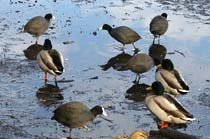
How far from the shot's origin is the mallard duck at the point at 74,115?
985cm

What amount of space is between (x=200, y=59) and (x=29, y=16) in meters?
6.47

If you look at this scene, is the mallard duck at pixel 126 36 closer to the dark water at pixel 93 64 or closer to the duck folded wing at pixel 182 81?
the dark water at pixel 93 64

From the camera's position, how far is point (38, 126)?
1031 cm

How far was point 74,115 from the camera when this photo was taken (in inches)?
389

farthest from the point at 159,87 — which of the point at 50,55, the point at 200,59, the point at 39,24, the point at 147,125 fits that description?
the point at 39,24

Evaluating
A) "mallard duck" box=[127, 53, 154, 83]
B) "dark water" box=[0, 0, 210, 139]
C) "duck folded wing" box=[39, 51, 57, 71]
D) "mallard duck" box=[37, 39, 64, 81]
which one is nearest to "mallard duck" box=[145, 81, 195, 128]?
"dark water" box=[0, 0, 210, 139]

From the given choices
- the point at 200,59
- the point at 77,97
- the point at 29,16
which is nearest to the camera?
the point at 77,97

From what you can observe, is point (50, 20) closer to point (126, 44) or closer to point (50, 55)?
point (126, 44)

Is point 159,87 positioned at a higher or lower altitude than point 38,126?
higher

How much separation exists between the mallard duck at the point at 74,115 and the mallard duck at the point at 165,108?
115cm

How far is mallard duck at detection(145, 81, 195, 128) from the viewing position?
403 inches

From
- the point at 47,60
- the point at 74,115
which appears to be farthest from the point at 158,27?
the point at 74,115

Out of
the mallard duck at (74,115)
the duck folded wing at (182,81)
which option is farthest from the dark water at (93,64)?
the duck folded wing at (182,81)

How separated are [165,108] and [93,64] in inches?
161
